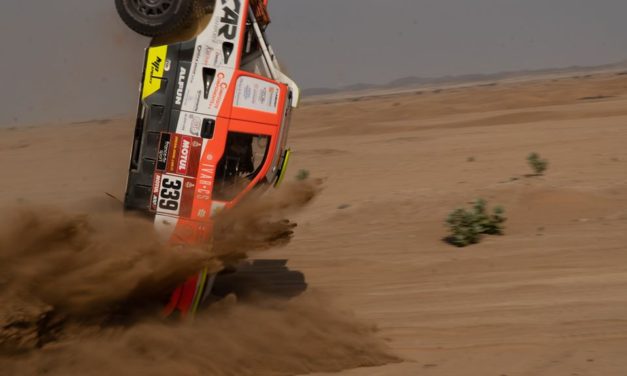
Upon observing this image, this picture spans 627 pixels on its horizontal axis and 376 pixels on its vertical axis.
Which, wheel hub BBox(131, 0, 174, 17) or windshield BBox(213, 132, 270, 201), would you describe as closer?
wheel hub BBox(131, 0, 174, 17)

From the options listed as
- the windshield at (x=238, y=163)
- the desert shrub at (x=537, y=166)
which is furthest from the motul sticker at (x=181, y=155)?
the desert shrub at (x=537, y=166)

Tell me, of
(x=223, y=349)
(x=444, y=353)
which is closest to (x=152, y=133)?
(x=223, y=349)

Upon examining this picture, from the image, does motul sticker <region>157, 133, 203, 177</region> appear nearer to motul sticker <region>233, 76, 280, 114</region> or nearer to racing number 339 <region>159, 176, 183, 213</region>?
racing number 339 <region>159, 176, 183, 213</region>

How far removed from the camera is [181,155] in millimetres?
6066

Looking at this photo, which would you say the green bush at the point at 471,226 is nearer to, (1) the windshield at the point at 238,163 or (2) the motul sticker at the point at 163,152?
(1) the windshield at the point at 238,163

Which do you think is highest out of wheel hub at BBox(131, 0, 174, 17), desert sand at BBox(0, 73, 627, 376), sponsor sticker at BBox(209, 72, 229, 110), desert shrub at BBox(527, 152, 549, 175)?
wheel hub at BBox(131, 0, 174, 17)

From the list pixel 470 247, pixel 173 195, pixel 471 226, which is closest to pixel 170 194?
pixel 173 195

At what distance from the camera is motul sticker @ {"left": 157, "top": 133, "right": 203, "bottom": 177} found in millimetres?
6051

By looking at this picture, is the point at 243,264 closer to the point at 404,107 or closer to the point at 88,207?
the point at 88,207

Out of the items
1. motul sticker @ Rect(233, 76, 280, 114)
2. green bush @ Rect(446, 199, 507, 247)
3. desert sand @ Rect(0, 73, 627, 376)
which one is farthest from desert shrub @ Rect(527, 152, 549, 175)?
motul sticker @ Rect(233, 76, 280, 114)

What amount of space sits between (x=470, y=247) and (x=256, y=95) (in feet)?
14.8

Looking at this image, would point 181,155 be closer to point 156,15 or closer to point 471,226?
point 156,15

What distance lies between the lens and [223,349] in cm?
587

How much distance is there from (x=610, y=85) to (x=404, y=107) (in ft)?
37.3
